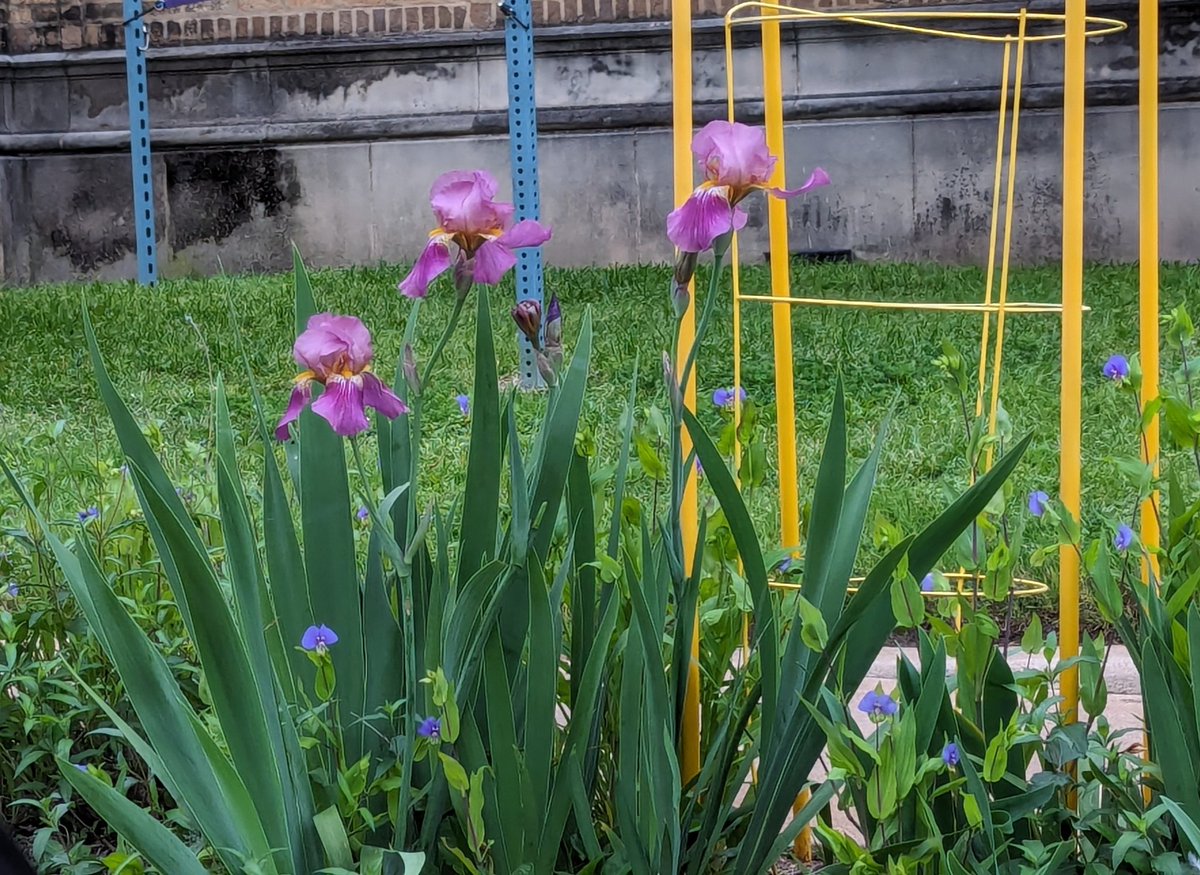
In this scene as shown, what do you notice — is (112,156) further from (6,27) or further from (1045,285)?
(1045,285)

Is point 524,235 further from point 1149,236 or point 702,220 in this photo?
point 1149,236

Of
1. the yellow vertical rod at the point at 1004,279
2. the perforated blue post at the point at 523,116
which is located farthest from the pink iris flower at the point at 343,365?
the perforated blue post at the point at 523,116

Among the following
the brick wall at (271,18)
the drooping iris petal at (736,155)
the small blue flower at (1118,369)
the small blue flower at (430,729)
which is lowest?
the small blue flower at (430,729)

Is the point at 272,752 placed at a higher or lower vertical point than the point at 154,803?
higher

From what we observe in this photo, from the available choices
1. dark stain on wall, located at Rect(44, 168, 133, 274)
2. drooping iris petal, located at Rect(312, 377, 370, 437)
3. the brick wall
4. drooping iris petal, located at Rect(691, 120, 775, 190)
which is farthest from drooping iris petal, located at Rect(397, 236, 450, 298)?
dark stain on wall, located at Rect(44, 168, 133, 274)

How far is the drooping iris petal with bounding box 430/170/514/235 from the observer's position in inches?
42.9

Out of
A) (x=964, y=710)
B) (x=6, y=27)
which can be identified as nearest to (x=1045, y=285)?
(x=964, y=710)

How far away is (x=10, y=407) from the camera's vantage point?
4250mm

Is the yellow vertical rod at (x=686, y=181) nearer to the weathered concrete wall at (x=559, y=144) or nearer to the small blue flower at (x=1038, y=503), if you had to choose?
the small blue flower at (x=1038, y=503)

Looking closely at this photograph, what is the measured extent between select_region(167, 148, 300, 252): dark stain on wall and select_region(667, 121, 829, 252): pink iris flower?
7.00 meters

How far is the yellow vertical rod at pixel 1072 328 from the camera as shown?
1406 mm

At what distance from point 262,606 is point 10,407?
3.30 meters

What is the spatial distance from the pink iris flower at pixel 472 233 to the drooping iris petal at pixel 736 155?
148 mm

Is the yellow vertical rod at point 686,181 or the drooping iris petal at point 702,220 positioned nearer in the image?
the drooping iris petal at point 702,220
